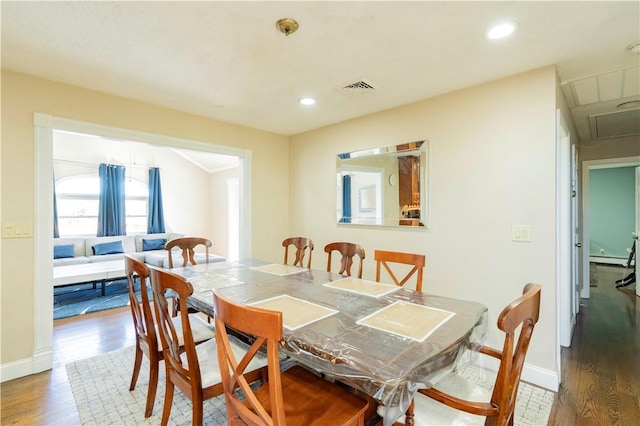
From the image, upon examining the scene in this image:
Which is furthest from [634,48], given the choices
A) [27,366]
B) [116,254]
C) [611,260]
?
[611,260]

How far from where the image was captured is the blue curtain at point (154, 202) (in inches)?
266

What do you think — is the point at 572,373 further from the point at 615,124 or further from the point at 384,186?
the point at 615,124

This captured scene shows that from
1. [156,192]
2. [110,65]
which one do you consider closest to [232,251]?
[156,192]

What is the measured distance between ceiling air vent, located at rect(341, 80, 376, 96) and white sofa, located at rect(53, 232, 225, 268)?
3.37m

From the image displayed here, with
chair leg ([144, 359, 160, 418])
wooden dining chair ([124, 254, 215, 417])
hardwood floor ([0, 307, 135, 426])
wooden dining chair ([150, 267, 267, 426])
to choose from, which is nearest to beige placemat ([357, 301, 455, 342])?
wooden dining chair ([150, 267, 267, 426])

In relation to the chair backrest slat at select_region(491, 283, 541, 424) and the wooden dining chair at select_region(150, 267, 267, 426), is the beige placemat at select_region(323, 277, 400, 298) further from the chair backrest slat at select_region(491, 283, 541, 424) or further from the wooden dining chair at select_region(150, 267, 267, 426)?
the chair backrest slat at select_region(491, 283, 541, 424)

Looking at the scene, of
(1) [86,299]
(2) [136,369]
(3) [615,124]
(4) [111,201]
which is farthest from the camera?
(4) [111,201]

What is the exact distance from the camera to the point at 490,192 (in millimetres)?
2443

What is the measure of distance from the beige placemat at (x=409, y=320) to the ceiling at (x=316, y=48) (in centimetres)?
158

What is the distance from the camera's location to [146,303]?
174 cm

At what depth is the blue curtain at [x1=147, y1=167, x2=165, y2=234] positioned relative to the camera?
22.1 ft

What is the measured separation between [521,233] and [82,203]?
753cm

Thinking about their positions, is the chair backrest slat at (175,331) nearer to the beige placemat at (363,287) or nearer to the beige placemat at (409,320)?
the beige placemat at (409,320)

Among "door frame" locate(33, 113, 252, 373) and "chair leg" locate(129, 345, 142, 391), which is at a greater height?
"door frame" locate(33, 113, 252, 373)
